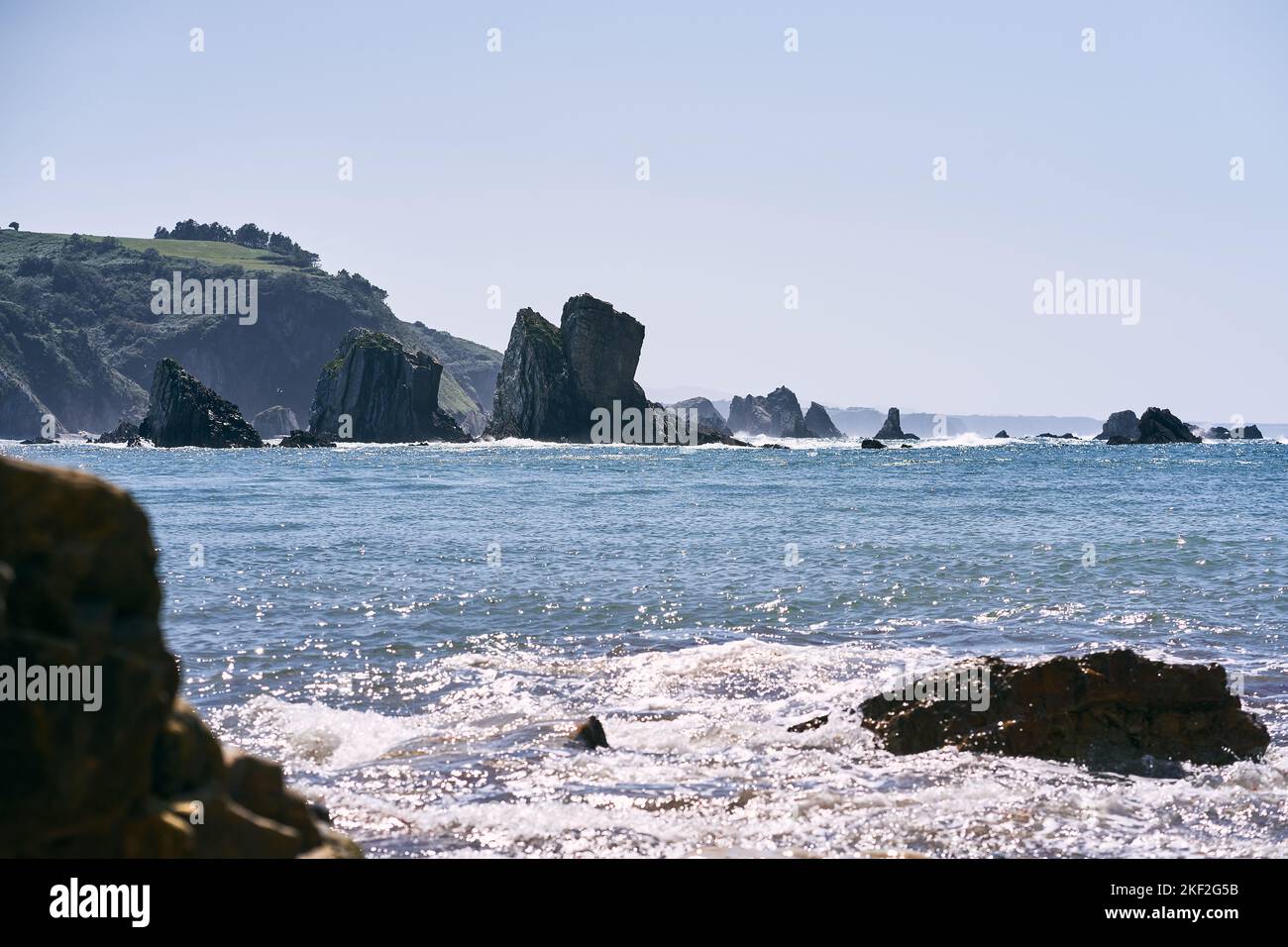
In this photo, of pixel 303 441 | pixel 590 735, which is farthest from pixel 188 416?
pixel 590 735

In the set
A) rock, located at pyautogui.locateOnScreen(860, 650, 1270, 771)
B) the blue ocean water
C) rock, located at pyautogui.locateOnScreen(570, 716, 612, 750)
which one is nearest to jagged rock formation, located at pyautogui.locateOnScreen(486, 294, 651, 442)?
the blue ocean water

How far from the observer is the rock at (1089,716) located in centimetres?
1139

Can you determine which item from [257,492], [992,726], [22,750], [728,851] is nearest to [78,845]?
[22,750]

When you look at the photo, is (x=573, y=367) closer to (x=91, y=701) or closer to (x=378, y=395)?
(x=378, y=395)

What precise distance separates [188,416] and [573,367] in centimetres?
5832

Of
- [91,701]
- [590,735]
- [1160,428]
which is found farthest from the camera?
[1160,428]

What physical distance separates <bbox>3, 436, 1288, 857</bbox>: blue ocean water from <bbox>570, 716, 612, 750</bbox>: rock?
0.27m

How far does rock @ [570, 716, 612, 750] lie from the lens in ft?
38.8

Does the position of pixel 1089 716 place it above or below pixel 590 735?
above

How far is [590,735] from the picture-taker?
38.9 feet

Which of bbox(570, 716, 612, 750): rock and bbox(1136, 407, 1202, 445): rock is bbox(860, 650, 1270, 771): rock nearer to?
bbox(570, 716, 612, 750): rock

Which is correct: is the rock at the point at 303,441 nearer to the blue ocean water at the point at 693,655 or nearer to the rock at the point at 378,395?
the rock at the point at 378,395

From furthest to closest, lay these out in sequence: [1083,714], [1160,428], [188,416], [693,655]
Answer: [1160,428]
[188,416]
[693,655]
[1083,714]
